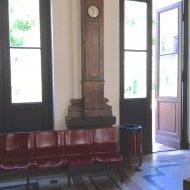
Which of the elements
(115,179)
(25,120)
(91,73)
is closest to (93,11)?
(91,73)

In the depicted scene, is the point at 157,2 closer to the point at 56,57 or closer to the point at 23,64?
the point at 56,57

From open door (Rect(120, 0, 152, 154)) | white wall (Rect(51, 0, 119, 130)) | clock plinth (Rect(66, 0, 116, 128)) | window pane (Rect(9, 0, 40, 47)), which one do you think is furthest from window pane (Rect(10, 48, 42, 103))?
open door (Rect(120, 0, 152, 154))

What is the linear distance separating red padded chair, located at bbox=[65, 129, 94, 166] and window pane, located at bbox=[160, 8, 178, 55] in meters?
2.65

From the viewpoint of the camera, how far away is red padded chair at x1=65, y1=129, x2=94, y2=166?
151 inches

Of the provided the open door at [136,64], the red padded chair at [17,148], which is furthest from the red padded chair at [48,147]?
the open door at [136,64]

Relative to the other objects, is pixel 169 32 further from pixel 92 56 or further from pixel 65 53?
pixel 65 53

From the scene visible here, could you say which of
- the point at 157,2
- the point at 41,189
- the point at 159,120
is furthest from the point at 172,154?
the point at 157,2

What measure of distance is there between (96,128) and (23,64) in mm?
1450

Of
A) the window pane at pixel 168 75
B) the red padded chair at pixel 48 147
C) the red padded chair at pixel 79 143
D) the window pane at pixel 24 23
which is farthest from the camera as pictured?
the window pane at pixel 168 75

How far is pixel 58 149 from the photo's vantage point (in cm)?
380

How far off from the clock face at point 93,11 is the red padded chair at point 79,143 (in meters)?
1.70

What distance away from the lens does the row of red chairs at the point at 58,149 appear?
3.53 metres

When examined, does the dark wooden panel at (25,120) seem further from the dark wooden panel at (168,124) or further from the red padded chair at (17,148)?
the dark wooden panel at (168,124)

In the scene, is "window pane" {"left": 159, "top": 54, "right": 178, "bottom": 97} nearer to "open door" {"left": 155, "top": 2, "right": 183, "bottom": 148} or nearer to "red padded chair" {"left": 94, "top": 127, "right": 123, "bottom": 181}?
"open door" {"left": 155, "top": 2, "right": 183, "bottom": 148}
